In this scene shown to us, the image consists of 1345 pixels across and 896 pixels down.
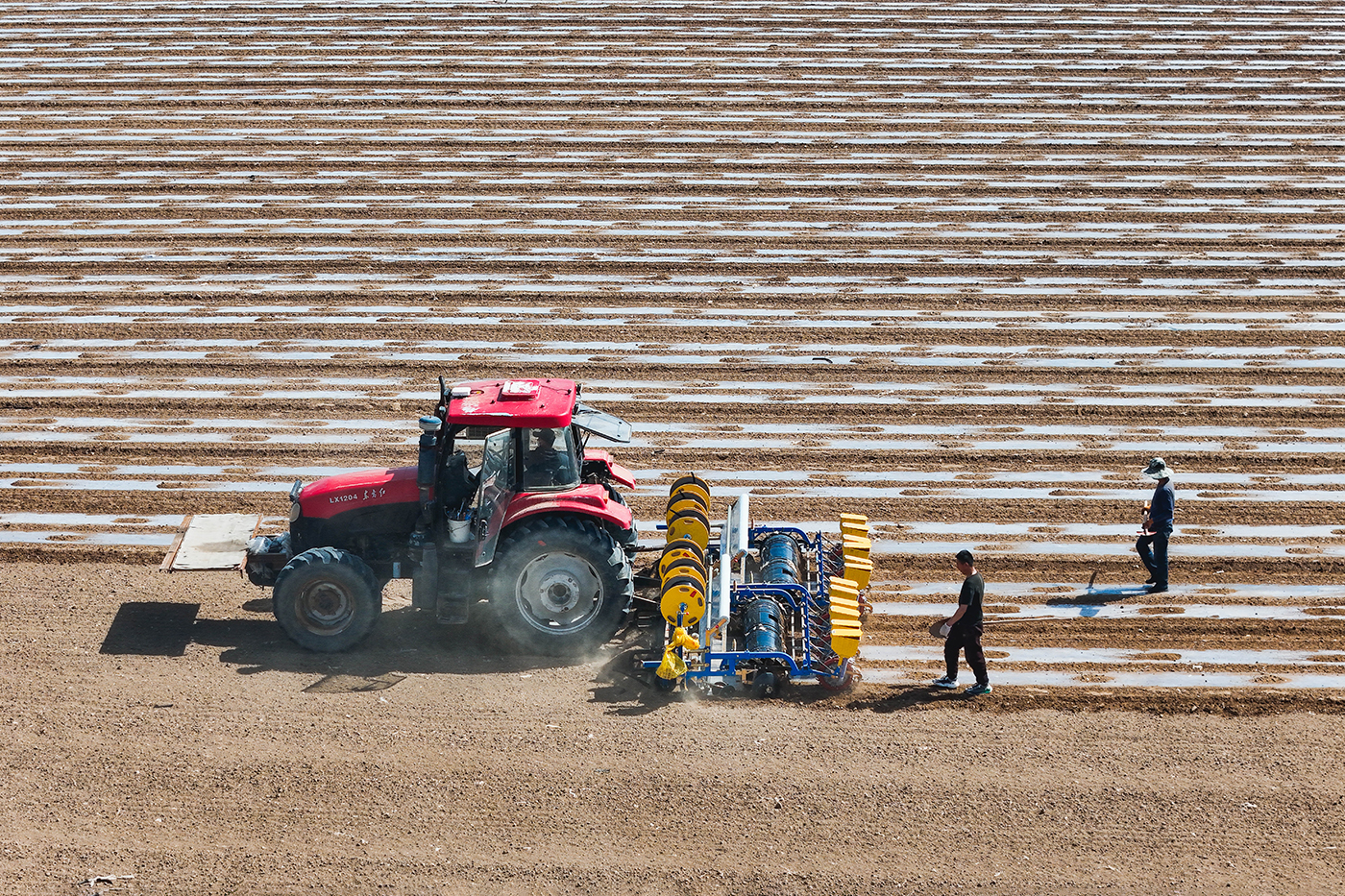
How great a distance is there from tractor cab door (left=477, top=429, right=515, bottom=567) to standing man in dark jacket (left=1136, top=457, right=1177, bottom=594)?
5381 mm

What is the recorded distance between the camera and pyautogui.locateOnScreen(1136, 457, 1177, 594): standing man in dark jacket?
10711 millimetres

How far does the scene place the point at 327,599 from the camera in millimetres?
9633

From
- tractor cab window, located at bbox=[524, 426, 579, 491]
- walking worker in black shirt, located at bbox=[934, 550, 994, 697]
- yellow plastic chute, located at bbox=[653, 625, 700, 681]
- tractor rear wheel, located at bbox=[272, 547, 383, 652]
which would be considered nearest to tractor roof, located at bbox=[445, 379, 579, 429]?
tractor cab window, located at bbox=[524, 426, 579, 491]

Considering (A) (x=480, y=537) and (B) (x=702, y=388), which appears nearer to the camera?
(A) (x=480, y=537)

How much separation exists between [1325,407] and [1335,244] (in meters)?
4.15

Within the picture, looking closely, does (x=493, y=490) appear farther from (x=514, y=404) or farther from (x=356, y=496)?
(x=356, y=496)

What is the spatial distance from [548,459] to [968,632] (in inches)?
132

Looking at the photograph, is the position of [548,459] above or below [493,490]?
Answer: above

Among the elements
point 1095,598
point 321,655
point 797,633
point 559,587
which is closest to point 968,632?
point 797,633

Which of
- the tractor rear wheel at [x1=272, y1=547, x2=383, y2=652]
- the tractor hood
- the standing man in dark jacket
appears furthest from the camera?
the standing man in dark jacket

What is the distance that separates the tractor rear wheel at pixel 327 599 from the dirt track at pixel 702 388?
0.22 metres

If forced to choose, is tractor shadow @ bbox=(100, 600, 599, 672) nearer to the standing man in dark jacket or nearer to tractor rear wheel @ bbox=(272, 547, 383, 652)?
tractor rear wheel @ bbox=(272, 547, 383, 652)

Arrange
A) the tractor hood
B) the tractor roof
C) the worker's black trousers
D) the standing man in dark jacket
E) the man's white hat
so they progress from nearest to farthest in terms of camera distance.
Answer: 1. the worker's black trousers
2. the tractor roof
3. the tractor hood
4. the standing man in dark jacket
5. the man's white hat

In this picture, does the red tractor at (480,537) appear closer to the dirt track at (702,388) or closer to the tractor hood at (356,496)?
the tractor hood at (356,496)
